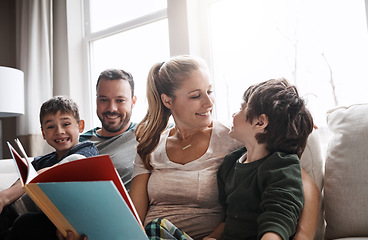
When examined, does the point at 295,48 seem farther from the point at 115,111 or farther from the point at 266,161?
the point at 266,161

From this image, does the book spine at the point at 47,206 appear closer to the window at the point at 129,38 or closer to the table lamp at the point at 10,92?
the window at the point at 129,38

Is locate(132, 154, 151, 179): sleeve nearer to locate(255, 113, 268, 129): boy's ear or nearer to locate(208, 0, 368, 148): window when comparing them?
locate(255, 113, 268, 129): boy's ear

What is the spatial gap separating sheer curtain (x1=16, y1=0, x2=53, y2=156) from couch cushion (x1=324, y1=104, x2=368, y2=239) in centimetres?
253

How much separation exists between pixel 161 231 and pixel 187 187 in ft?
0.77

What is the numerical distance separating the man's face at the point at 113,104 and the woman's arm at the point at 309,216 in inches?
43.6

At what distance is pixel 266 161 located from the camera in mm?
1116

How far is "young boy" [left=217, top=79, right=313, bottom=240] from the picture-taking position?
1017mm

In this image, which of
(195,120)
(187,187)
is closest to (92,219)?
(187,187)

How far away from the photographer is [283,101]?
1.15 meters

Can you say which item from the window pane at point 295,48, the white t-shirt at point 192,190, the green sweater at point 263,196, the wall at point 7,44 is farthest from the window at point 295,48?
the wall at point 7,44

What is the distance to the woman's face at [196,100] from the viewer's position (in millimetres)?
1418

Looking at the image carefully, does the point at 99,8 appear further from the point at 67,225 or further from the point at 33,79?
the point at 67,225

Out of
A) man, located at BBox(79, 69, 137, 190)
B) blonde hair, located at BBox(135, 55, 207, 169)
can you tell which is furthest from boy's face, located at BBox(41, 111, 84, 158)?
blonde hair, located at BBox(135, 55, 207, 169)

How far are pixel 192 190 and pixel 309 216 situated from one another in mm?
422
